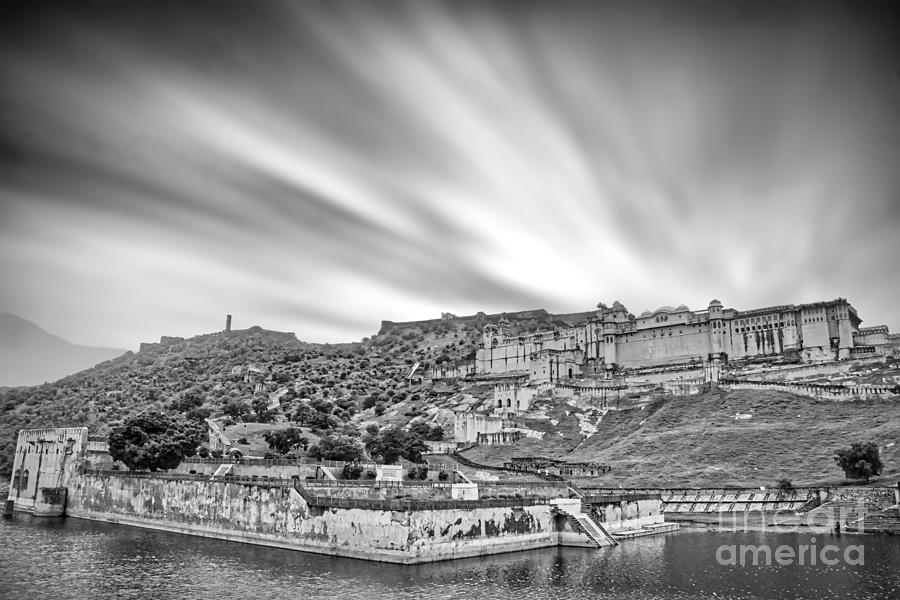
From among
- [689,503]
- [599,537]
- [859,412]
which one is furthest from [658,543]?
[859,412]

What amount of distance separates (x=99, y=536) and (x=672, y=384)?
65.0m

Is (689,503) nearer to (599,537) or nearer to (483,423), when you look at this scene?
(599,537)

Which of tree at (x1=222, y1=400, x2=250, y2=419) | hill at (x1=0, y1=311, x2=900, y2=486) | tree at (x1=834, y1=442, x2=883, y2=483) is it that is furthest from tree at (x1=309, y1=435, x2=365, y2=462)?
tree at (x1=834, y1=442, x2=883, y2=483)

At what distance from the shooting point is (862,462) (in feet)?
148

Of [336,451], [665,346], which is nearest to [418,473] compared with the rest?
[336,451]

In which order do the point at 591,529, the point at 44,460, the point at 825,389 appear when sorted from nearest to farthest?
the point at 591,529 → the point at 44,460 → the point at 825,389

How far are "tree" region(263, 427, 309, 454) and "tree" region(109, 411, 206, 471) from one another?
14554mm

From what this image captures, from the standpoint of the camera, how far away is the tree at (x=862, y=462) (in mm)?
45344

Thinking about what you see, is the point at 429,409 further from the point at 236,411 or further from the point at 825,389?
the point at 825,389

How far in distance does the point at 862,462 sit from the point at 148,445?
50117 mm

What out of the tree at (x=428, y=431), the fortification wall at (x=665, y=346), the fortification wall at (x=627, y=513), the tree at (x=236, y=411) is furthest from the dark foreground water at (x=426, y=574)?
the fortification wall at (x=665, y=346)

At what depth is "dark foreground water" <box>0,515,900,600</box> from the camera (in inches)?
962

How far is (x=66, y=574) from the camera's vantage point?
27.5m

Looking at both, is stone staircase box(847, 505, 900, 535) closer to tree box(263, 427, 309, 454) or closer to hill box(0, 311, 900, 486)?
hill box(0, 311, 900, 486)
